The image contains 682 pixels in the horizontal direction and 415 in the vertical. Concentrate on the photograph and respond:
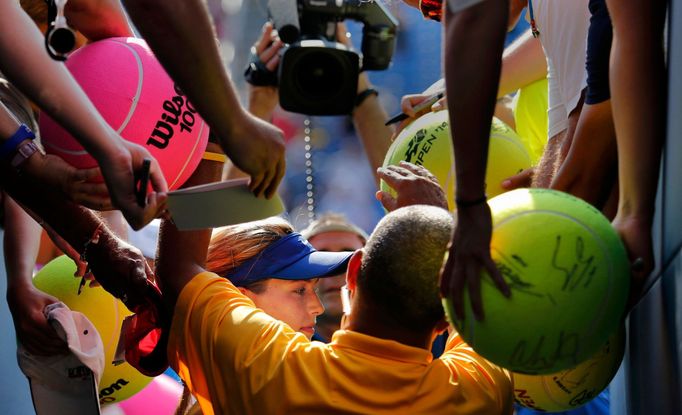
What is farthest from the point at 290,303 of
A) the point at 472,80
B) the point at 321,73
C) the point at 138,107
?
the point at 321,73

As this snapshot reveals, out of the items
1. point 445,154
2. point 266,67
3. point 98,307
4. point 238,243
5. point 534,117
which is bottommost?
point 266,67

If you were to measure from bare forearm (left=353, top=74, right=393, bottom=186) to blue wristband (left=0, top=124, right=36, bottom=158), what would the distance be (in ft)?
8.89

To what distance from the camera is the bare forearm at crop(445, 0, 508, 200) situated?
6.55 ft

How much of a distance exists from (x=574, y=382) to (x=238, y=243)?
51.2 inches

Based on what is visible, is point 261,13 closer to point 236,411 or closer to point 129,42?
point 129,42

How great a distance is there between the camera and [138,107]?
9.78 ft

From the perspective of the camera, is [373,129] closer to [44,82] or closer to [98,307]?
[98,307]

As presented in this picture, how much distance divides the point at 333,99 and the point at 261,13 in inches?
159

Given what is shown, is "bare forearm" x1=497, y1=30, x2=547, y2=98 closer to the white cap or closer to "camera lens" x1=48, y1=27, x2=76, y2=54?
the white cap

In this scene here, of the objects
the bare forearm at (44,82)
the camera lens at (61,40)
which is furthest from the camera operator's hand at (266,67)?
the camera lens at (61,40)

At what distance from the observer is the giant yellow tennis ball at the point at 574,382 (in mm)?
2766

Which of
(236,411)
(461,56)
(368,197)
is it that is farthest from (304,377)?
(368,197)

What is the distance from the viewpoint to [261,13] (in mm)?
9547
